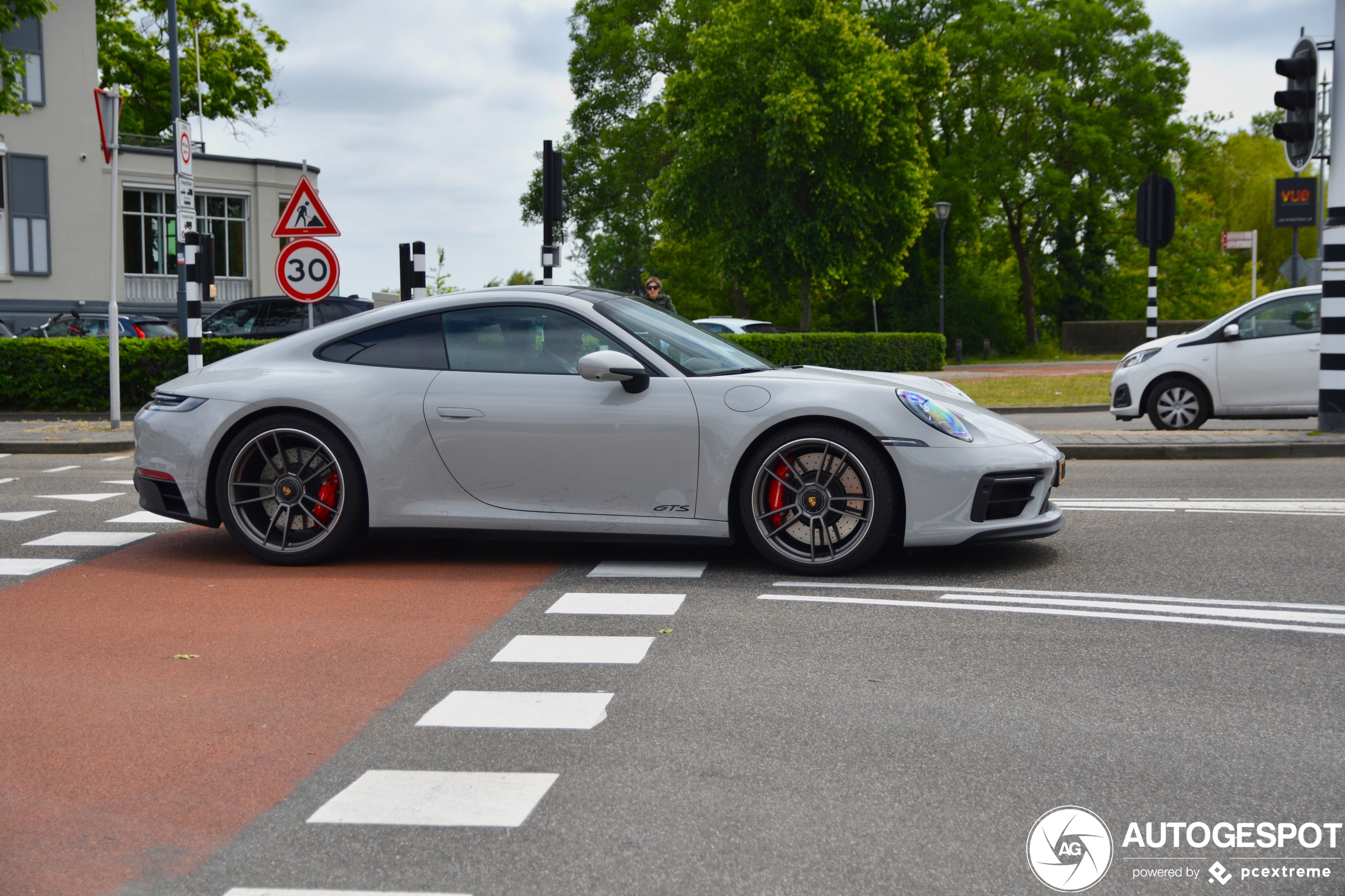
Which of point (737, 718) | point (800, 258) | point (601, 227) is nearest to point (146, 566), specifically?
point (737, 718)

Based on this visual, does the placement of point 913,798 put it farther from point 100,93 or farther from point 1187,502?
point 100,93

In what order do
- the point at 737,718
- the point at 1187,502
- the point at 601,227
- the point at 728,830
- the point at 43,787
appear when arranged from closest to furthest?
the point at 728,830, the point at 43,787, the point at 737,718, the point at 1187,502, the point at 601,227

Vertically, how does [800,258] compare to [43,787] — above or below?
above

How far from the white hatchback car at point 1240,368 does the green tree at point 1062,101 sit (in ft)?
109

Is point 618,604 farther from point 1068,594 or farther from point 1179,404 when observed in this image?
point 1179,404

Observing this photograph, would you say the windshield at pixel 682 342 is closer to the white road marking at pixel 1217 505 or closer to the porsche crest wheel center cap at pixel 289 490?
the porsche crest wheel center cap at pixel 289 490

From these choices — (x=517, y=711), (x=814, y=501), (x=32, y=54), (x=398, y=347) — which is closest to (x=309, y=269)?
(x=398, y=347)

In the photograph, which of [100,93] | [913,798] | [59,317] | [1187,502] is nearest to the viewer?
[913,798]

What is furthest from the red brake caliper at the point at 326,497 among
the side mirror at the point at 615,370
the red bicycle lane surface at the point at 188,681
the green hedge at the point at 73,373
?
the green hedge at the point at 73,373

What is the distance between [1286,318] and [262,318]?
14.9 metres

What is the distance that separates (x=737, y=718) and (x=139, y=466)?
13.9 ft

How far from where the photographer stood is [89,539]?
7586mm

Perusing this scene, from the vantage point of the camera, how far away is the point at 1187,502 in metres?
8.20

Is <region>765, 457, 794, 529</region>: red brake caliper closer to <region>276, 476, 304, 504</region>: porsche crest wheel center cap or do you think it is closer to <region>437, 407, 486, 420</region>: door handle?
<region>437, 407, 486, 420</region>: door handle
